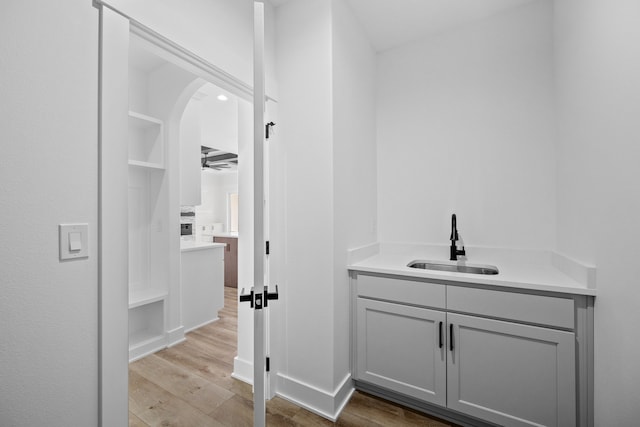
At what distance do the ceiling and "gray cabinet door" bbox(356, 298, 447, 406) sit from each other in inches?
82.2

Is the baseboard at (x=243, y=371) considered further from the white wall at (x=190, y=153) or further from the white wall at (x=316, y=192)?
the white wall at (x=190, y=153)

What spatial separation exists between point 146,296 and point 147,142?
4.87 ft

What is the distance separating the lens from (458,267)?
6.84 feet

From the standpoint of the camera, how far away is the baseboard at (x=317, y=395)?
166cm

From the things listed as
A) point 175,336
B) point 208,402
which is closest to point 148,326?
point 175,336

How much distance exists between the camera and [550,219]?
6.28ft

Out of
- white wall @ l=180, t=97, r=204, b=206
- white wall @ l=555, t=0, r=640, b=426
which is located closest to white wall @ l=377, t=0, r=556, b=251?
white wall @ l=555, t=0, r=640, b=426

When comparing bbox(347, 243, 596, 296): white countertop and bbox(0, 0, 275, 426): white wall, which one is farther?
bbox(347, 243, 596, 296): white countertop

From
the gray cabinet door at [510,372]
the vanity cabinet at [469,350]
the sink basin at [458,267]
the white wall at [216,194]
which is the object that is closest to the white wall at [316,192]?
the vanity cabinet at [469,350]

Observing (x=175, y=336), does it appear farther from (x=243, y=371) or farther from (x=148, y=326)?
(x=243, y=371)

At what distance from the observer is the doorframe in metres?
0.99

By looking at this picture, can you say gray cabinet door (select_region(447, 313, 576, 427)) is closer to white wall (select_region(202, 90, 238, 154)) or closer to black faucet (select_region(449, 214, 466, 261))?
black faucet (select_region(449, 214, 466, 261))

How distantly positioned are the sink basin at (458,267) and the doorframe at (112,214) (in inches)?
68.8

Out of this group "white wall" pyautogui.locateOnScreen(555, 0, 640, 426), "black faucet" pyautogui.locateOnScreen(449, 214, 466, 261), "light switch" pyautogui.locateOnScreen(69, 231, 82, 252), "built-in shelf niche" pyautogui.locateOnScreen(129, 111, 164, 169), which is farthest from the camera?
"built-in shelf niche" pyautogui.locateOnScreen(129, 111, 164, 169)
